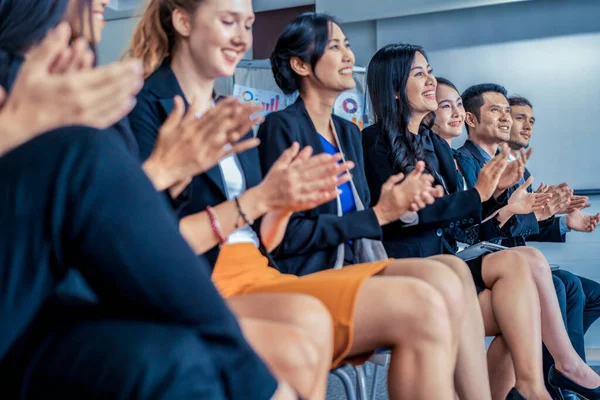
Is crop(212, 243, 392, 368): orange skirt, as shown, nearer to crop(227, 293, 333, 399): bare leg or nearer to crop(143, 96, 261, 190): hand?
crop(227, 293, 333, 399): bare leg

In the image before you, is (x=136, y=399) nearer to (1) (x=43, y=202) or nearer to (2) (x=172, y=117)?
(1) (x=43, y=202)

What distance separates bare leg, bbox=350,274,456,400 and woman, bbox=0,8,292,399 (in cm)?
54

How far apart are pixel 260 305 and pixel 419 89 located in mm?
1552

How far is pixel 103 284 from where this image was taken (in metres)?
0.69

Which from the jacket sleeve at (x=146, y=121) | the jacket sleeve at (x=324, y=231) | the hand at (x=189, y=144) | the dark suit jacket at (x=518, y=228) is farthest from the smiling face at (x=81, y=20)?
the dark suit jacket at (x=518, y=228)

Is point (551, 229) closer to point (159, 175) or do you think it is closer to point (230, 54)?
point (230, 54)

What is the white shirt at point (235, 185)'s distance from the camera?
1450 mm

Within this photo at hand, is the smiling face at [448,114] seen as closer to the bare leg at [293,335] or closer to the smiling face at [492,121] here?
the smiling face at [492,121]

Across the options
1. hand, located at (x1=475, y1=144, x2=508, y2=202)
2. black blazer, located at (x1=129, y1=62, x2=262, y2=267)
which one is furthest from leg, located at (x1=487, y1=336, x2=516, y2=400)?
black blazer, located at (x1=129, y1=62, x2=262, y2=267)

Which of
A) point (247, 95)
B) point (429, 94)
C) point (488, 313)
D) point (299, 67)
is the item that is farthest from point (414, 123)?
point (247, 95)

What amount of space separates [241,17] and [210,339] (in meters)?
1.01

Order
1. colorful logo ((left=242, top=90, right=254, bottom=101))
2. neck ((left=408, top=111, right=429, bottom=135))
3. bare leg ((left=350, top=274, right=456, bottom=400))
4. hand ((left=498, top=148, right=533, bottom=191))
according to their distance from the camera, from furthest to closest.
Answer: colorful logo ((left=242, top=90, right=254, bottom=101)), neck ((left=408, top=111, right=429, bottom=135)), hand ((left=498, top=148, right=533, bottom=191)), bare leg ((left=350, top=274, right=456, bottom=400))

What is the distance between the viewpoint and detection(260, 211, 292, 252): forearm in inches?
58.8

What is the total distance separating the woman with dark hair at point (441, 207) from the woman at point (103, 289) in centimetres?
94
